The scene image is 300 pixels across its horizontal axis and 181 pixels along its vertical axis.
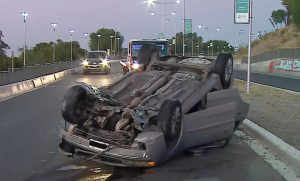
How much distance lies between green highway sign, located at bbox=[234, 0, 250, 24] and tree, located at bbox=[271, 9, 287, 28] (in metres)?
97.2

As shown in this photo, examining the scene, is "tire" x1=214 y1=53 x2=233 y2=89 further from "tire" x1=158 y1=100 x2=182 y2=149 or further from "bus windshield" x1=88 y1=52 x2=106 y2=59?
"bus windshield" x1=88 y1=52 x2=106 y2=59

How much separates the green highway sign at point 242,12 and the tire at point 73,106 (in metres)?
17.0

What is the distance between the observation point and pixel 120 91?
9727 millimetres

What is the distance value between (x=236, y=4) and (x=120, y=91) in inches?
630

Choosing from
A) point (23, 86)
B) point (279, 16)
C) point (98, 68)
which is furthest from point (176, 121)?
point (279, 16)

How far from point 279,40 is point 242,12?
218ft

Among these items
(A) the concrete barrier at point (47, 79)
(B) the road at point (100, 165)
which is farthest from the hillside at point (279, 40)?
(B) the road at point (100, 165)

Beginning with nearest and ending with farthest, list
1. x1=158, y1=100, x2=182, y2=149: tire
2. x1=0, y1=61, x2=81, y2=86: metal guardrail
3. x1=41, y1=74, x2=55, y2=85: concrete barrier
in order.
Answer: x1=158, y1=100, x2=182, y2=149: tire < x1=0, y1=61, x2=81, y2=86: metal guardrail < x1=41, y1=74, x2=55, y2=85: concrete barrier

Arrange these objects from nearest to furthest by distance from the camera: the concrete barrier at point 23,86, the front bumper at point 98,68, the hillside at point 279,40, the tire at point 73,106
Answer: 1. the tire at point 73,106
2. the concrete barrier at point 23,86
3. the front bumper at point 98,68
4. the hillside at point 279,40

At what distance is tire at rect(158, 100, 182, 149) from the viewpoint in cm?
778

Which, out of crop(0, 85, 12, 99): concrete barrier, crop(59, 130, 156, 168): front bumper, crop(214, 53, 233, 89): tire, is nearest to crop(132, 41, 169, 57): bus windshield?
crop(0, 85, 12, 99): concrete barrier

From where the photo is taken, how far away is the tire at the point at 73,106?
8.45m

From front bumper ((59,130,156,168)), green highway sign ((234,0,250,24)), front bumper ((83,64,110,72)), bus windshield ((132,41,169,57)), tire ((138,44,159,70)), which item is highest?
green highway sign ((234,0,250,24))

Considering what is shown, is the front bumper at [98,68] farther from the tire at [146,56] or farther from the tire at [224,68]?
the tire at [224,68]
